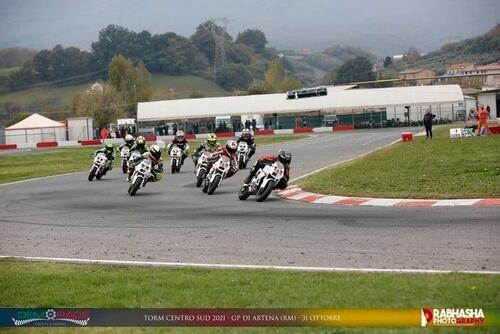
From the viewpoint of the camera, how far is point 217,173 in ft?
69.3

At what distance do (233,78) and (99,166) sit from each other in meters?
106

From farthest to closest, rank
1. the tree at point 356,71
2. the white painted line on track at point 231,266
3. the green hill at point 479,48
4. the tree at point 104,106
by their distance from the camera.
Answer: the tree at point 356,71 → the tree at point 104,106 → the green hill at point 479,48 → the white painted line on track at point 231,266

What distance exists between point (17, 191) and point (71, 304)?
1853cm

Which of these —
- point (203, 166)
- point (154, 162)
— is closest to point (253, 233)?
point (203, 166)

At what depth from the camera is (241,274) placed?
9.06 meters

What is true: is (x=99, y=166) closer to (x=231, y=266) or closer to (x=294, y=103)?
(x=231, y=266)

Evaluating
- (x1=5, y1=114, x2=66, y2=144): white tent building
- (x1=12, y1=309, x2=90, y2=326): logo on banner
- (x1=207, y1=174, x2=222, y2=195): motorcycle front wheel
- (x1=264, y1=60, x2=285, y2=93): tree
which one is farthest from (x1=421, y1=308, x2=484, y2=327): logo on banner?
(x1=264, y1=60, x2=285, y2=93): tree

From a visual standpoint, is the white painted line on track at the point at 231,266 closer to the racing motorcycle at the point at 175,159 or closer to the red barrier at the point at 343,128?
A: the racing motorcycle at the point at 175,159

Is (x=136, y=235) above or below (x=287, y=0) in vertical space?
below

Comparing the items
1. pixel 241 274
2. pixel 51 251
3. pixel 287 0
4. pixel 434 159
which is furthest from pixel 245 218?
pixel 287 0

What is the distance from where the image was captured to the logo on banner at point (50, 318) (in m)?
6.94

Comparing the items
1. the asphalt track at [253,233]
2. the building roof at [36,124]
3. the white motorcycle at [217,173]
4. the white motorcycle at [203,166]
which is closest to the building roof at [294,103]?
the building roof at [36,124]

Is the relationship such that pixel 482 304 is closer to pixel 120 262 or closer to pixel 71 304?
pixel 71 304

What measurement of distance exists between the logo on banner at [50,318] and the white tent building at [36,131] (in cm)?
7263
